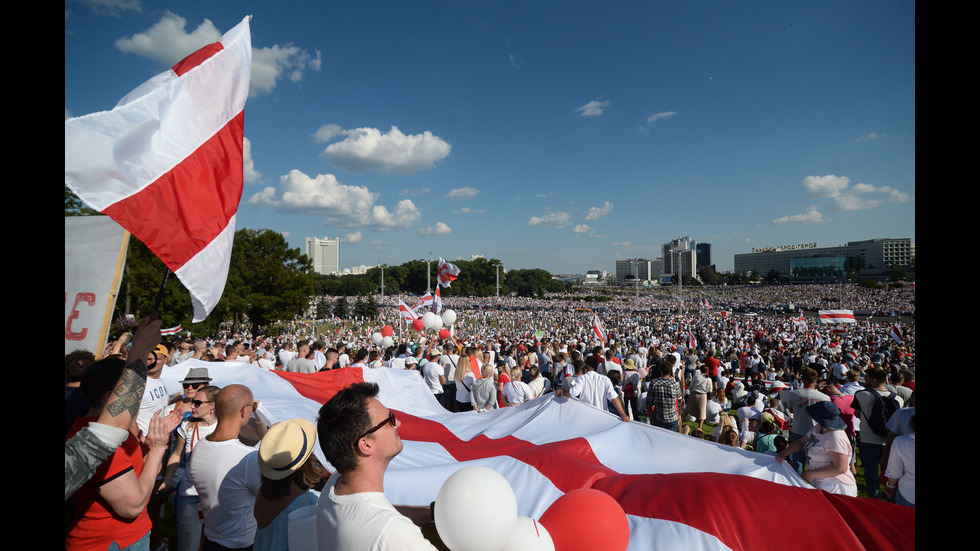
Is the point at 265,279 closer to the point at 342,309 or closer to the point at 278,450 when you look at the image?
the point at 342,309

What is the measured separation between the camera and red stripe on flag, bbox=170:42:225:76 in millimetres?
3068

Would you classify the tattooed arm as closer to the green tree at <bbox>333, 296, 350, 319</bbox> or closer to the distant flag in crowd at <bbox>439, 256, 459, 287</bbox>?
the distant flag in crowd at <bbox>439, 256, 459, 287</bbox>

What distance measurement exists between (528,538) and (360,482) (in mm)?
705

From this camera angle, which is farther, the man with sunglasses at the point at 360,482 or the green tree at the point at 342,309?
the green tree at the point at 342,309

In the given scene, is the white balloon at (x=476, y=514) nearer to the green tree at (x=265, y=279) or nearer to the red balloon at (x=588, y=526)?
the red balloon at (x=588, y=526)

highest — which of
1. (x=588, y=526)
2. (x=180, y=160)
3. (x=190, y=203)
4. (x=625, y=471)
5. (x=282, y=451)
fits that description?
(x=180, y=160)

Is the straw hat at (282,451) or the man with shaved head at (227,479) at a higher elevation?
the straw hat at (282,451)

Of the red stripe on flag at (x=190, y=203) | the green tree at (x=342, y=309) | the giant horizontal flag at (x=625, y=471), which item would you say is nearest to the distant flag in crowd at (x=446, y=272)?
the giant horizontal flag at (x=625, y=471)

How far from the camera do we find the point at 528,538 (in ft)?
5.94

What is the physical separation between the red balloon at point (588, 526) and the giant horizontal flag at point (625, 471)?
0.84 metres

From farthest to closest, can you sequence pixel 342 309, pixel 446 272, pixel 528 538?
pixel 342 309, pixel 446 272, pixel 528 538

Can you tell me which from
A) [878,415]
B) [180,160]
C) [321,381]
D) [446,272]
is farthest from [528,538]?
[446,272]

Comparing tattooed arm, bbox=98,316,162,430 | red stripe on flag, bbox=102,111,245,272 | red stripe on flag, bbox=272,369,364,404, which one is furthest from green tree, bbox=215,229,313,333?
tattooed arm, bbox=98,316,162,430

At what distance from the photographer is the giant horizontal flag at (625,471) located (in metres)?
2.52
